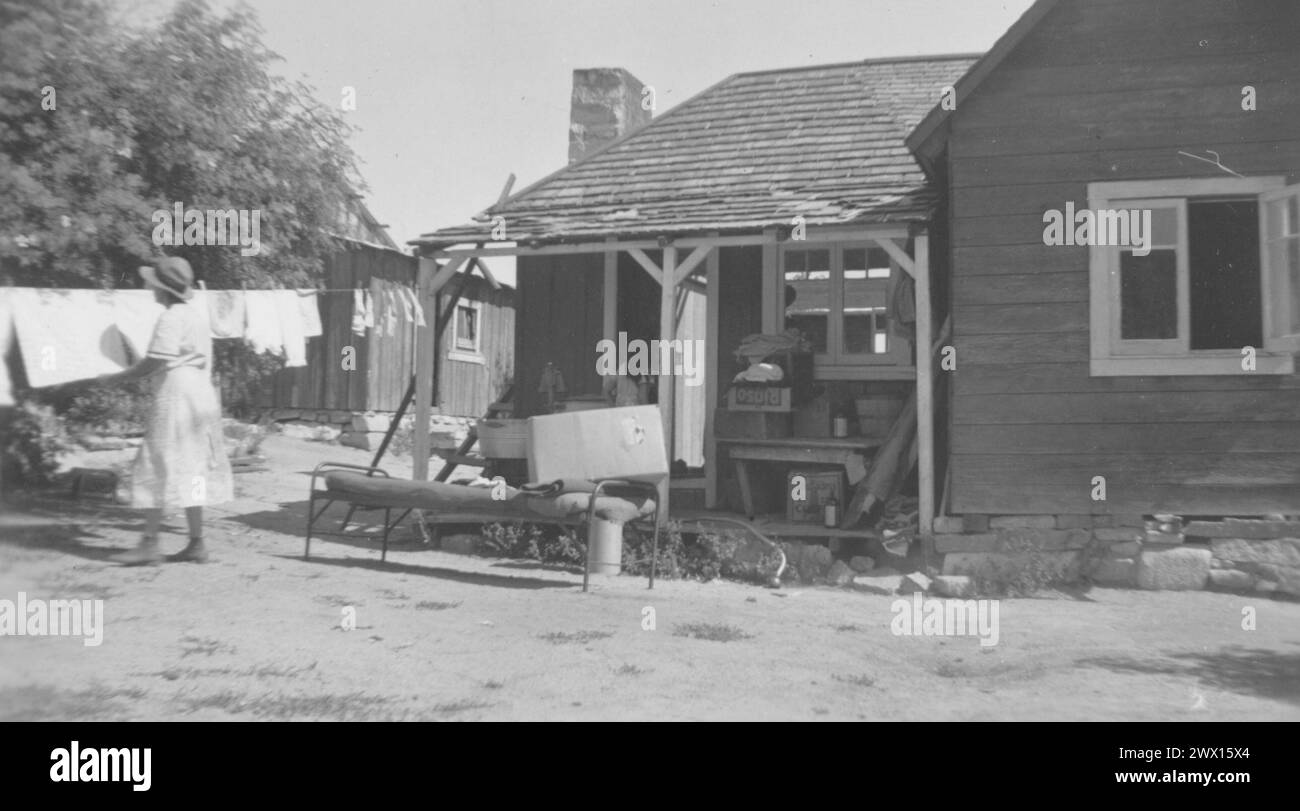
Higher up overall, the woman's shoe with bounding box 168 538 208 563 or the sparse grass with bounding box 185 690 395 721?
the woman's shoe with bounding box 168 538 208 563

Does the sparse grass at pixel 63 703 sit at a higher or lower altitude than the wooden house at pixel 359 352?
lower

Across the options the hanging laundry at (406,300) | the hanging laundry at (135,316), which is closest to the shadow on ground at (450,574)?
the hanging laundry at (135,316)

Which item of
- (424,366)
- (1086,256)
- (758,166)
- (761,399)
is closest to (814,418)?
(761,399)

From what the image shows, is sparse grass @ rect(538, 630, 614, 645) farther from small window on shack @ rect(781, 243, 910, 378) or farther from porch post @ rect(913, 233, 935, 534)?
small window on shack @ rect(781, 243, 910, 378)

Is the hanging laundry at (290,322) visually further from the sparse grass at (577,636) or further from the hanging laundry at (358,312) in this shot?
the sparse grass at (577,636)

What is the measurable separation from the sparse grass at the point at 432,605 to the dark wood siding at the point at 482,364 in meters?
14.2

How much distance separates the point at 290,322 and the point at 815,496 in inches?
216

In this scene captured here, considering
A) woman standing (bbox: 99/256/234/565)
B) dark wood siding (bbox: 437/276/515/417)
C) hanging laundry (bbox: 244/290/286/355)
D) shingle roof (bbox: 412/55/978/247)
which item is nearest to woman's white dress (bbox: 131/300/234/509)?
woman standing (bbox: 99/256/234/565)

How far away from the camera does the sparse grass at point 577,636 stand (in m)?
5.81

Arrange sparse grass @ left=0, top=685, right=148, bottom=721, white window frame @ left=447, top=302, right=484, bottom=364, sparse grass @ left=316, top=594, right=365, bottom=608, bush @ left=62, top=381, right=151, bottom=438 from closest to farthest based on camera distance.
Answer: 1. sparse grass @ left=0, top=685, right=148, bottom=721
2. sparse grass @ left=316, top=594, right=365, bottom=608
3. bush @ left=62, top=381, right=151, bottom=438
4. white window frame @ left=447, top=302, right=484, bottom=364

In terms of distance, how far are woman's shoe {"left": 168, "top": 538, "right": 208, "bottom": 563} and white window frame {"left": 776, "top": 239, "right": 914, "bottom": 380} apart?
5780 mm

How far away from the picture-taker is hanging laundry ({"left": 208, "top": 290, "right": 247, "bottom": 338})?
9797 mm

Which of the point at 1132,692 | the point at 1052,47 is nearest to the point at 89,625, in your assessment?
the point at 1132,692

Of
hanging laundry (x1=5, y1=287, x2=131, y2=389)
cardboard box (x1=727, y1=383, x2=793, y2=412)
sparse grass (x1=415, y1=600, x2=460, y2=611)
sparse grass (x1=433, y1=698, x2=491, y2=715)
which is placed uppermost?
hanging laundry (x1=5, y1=287, x2=131, y2=389)
